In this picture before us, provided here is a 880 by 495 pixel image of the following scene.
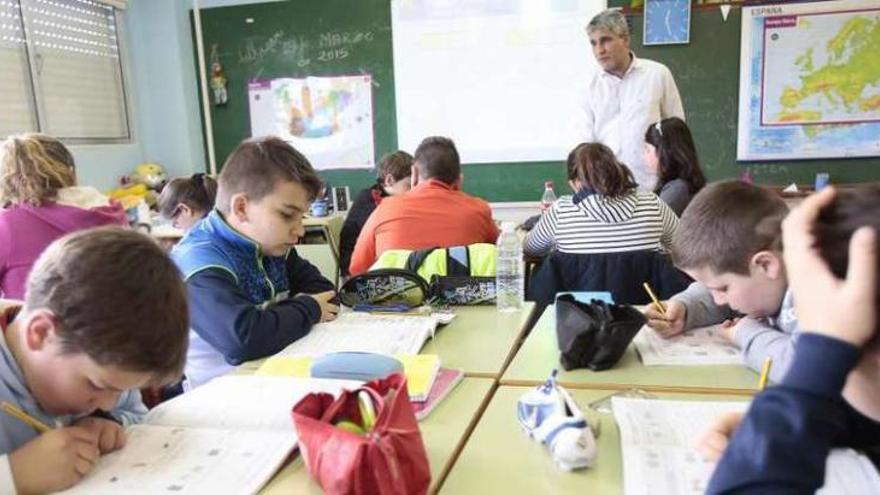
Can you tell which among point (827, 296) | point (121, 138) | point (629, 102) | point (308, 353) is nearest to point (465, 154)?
point (629, 102)

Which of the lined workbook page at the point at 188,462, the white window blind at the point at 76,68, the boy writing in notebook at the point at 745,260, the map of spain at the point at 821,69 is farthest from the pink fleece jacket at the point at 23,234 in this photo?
the map of spain at the point at 821,69

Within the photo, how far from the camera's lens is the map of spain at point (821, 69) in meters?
4.07

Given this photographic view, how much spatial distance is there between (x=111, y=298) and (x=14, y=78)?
4.16m

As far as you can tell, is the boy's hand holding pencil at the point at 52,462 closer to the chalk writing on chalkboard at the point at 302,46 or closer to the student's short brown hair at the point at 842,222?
the student's short brown hair at the point at 842,222

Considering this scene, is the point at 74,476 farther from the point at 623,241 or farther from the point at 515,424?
the point at 623,241

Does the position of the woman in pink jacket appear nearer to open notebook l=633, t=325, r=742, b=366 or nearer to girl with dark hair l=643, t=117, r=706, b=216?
open notebook l=633, t=325, r=742, b=366

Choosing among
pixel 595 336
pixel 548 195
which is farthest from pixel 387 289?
pixel 548 195

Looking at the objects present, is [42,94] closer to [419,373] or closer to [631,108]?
[631,108]

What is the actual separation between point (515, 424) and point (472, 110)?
3937 millimetres

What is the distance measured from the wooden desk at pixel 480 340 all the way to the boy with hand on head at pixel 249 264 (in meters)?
0.34

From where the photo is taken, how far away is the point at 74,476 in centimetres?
93

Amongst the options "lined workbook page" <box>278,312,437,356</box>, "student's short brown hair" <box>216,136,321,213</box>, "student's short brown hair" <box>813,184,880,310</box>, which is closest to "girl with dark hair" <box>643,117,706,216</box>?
"lined workbook page" <box>278,312,437,356</box>

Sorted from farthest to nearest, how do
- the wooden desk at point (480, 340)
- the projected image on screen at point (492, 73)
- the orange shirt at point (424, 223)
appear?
the projected image on screen at point (492, 73) → the orange shirt at point (424, 223) → the wooden desk at point (480, 340)

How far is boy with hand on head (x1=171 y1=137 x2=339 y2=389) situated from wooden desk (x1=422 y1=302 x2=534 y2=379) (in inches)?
13.3
